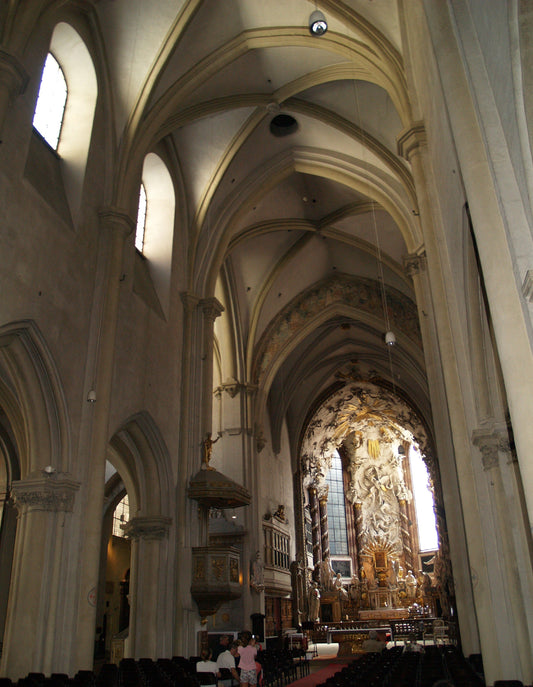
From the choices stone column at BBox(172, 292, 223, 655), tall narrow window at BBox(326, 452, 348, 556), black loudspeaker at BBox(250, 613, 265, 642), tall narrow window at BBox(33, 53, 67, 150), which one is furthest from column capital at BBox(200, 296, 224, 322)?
tall narrow window at BBox(326, 452, 348, 556)

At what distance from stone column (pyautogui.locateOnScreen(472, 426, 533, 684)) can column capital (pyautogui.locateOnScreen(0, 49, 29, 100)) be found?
794cm

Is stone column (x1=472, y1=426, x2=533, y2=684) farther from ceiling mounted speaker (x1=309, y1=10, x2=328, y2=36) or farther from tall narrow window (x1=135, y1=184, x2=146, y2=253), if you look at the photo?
tall narrow window (x1=135, y1=184, x2=146, y2=253)

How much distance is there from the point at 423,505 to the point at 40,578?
1197 inches

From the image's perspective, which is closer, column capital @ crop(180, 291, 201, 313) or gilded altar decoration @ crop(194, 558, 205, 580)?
gilded altar decoration @ crop(194, 558, 205, 580)

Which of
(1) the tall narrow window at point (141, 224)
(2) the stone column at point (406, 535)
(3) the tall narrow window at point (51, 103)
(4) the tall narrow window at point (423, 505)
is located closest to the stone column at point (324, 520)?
(2) the stone column at point (406, 535)

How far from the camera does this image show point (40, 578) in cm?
896

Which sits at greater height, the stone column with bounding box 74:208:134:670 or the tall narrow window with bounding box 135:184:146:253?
the tall narrow window with bounding box 135:184:146:253

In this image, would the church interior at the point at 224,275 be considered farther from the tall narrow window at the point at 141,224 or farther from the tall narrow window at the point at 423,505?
the tall narrow window at the point at 423,505

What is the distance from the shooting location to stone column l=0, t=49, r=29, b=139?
27.6 ft

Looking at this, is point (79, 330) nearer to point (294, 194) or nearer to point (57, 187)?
point (57, 187)

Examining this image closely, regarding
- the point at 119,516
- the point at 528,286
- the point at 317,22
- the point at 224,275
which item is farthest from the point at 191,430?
the point at 528,286

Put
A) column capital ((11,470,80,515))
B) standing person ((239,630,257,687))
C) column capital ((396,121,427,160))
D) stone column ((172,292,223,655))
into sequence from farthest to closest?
stone column ((172,292,223,655))
column capital ((396,121,427,160))
column capital ((11,470,80,515))
standing person ((239,630,257,687))

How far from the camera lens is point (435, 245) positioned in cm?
983

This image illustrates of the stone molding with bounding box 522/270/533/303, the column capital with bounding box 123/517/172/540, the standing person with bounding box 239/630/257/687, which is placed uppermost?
the stone molding with bounding box 522/270/533/303
